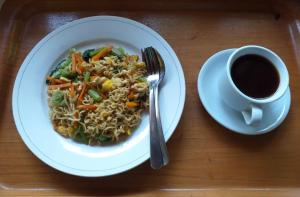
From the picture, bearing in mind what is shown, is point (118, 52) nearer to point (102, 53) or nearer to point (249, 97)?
point (102, 53)

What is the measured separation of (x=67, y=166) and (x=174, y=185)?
0.98ft

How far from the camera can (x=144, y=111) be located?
96cm

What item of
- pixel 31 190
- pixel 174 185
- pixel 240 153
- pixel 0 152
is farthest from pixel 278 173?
pixel 0 152

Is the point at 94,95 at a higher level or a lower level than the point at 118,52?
lower

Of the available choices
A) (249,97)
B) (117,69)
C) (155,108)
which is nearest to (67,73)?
(117,69)

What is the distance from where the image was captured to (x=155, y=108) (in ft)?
2.98

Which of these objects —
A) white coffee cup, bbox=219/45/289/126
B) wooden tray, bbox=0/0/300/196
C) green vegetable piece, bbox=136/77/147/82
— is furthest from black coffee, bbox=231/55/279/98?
green vegetable piece, bbox=136/77/147/82

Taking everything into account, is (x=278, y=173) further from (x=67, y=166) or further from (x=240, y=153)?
(x=67, y=166)

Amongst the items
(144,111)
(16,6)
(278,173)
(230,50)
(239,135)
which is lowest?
(278,173)

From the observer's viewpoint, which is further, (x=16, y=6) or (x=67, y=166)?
(x=16, y=6)

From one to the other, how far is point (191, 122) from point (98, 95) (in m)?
0.29

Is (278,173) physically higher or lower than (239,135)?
lower

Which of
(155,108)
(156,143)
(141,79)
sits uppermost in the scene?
(141,79)

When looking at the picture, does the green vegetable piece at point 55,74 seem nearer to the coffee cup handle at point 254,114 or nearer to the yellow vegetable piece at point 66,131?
the yellow vegetable piece at point 66,131
